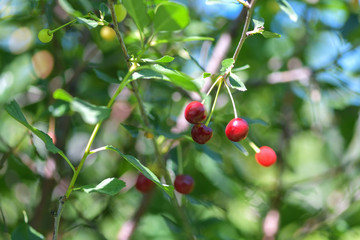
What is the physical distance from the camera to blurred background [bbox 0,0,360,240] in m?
1.50

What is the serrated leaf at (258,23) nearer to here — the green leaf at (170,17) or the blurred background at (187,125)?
the green leaf at (170,17)

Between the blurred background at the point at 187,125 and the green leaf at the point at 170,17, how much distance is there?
1.77 ft

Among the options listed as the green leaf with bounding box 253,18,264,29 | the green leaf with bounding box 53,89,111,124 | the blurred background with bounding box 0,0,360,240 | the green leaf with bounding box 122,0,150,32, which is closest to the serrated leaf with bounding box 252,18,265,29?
the green leaf with bounding box 253,18,264,29

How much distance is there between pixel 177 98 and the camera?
5.32ft

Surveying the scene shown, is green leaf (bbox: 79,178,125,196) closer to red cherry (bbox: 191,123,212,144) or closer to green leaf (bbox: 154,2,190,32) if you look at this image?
red cherry (bbox: 191,123,212,144)

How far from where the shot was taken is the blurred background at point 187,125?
150cm

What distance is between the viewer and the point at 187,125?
1.38 metres

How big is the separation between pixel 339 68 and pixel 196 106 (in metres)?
1.02

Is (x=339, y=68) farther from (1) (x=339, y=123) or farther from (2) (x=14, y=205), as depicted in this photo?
(2) (x=14, y=205)

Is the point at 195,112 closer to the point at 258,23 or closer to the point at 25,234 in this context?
the point at 258,23

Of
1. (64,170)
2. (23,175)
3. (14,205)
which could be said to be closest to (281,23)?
(64,170)

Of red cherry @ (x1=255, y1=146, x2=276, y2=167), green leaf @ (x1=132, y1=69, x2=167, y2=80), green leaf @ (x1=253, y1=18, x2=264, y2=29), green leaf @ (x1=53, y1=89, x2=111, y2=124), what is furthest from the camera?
red cherry @ (x1=255, y1=146, x2=276, y2=167)

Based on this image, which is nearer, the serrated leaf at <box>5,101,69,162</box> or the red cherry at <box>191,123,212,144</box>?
the serrated leaf at <box>5,101,69,162</box>

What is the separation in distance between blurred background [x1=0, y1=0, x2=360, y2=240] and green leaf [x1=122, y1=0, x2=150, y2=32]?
1.64 ft
